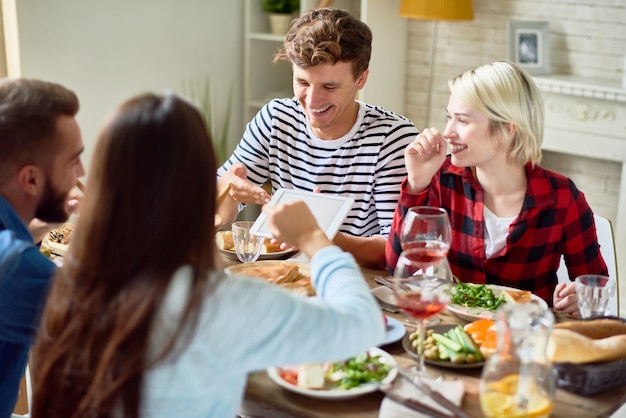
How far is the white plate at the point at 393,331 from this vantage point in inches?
67.7

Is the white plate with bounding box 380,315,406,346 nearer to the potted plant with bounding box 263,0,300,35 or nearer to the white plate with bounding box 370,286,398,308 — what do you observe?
the white plate with bounding box 370,286,398,308

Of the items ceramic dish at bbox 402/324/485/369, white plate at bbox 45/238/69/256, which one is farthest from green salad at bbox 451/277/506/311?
white plate at bbox 45/238/69/256

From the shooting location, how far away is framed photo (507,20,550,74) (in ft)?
12.9

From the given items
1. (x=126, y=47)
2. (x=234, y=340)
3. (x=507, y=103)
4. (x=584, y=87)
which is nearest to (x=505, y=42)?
(x=584, y=87)

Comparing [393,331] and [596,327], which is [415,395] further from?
[596,327]

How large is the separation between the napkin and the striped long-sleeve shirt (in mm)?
974

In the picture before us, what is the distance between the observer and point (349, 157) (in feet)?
8.56

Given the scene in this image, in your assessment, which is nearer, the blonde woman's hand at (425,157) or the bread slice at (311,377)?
the bread slice at (311,377)

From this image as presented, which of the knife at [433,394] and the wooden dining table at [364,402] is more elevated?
the knife at [433,394]

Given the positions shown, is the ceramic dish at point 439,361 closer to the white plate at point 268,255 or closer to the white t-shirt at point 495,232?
the white t-shirt at point 495,232

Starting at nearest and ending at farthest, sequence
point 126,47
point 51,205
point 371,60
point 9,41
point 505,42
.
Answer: point 51,205 < point 9,41 < point 126,47 < point 505,42 < point 371,60

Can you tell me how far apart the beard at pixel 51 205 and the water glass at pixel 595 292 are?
1.07 meters

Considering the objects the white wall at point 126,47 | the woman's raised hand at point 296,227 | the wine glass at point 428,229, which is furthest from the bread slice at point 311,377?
the white wall at point 126,47

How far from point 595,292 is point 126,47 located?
112 inches
